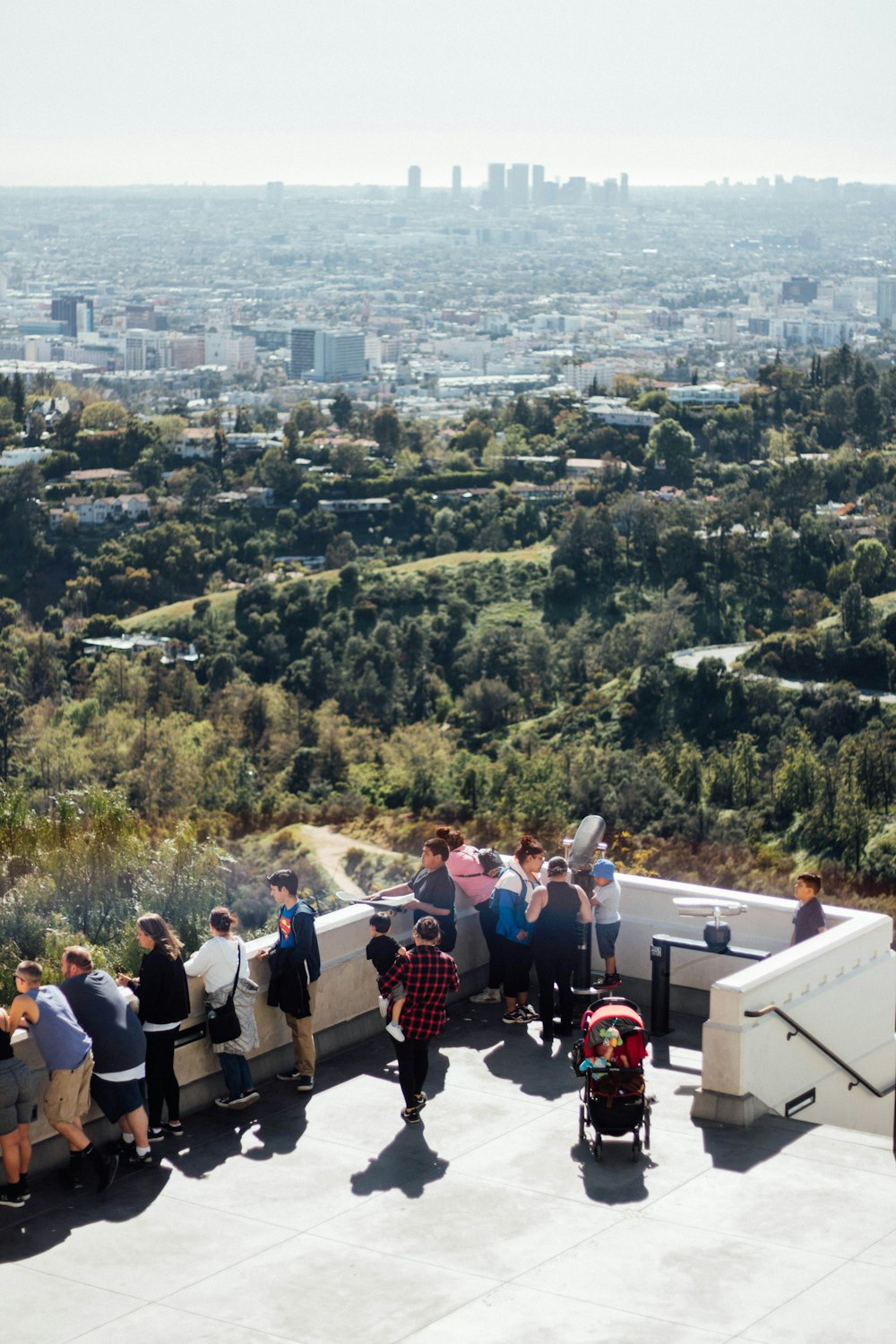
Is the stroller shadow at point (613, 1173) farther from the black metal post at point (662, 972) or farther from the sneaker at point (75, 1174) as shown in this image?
the sneaker at point (75, 1174)

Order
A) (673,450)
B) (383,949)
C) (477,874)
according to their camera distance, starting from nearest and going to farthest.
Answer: (383,949), (477,874), (673,450)

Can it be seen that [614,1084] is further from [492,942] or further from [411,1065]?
[492,942]

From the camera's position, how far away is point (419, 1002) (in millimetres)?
6328

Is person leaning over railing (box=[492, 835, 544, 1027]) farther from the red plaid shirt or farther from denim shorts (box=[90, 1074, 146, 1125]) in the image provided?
denim shorts (box=[90, 1074, 146, 1125])

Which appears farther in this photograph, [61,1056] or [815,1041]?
[815,1041]

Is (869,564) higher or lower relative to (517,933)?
lower

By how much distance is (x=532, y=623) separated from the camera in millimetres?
52188

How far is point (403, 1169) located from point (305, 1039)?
0.82 m

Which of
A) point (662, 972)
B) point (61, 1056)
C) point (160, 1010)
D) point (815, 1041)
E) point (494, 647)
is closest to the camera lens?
point (61, 1056)

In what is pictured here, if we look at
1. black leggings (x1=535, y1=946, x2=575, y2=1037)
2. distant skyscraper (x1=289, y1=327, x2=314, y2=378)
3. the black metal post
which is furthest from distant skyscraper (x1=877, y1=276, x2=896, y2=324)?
black leggings (x1=535, y1=946, x2=575, y2=1037)

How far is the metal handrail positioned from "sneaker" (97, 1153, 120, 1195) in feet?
7.26

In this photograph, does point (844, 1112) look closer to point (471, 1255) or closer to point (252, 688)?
point (471, 1255)

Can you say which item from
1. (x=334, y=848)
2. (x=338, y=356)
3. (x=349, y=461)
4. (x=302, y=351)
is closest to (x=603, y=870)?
(x=334, y=848)

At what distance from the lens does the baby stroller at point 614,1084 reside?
597 cm
